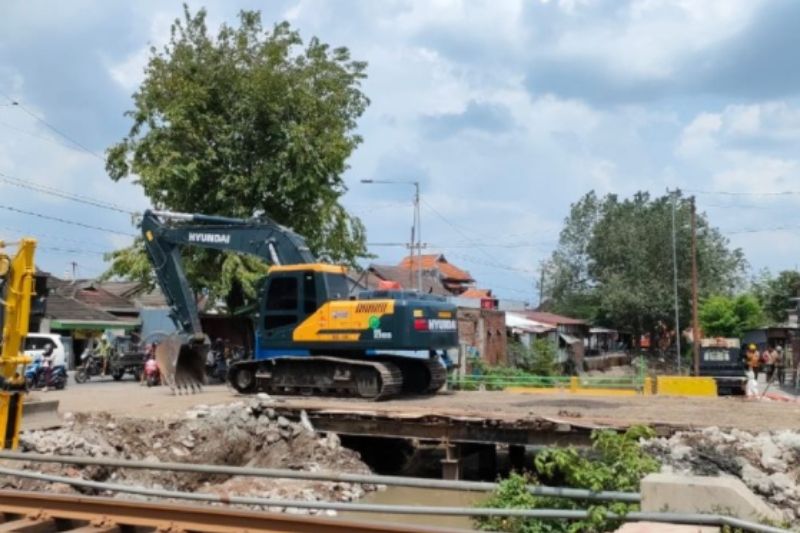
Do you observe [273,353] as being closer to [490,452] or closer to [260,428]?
[260,428]

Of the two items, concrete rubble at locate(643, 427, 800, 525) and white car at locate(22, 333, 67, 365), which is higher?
white car at locate(22, 333, 67, 365)

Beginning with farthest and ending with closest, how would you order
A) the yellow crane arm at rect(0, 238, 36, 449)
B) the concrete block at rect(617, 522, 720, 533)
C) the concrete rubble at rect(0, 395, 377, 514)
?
the concrete rubble at rect(0, 395, 377, 514) → the yellow crane arm at rect(0, 238, 36, 449) → the concrete block at rect(617, 522, 720, 533)

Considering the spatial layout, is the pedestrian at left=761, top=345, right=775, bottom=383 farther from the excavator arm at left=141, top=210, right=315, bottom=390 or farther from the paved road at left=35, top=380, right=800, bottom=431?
the excavator arm at left=141, top=210, right=315, bottom=390

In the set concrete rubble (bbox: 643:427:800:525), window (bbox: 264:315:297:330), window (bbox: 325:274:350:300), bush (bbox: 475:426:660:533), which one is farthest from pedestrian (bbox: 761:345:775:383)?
bush (bbox: 475:426:660:533)

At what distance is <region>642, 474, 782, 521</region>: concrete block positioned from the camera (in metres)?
5.48

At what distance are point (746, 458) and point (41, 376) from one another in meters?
20.1

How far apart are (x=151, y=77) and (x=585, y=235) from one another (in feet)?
130

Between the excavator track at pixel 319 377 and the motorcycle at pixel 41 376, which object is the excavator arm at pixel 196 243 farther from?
the motorcycle at pixel 41 376

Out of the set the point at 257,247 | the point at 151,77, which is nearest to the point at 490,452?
the point at 257,247

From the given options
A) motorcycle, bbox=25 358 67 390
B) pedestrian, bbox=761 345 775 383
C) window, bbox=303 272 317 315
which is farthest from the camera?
pedestrian, bbox=761 345 775 383

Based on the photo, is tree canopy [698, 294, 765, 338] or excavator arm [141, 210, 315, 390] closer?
excavator arm [141, 210, 315, 390]

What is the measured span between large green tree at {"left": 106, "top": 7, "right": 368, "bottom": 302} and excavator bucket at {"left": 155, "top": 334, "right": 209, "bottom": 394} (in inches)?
273

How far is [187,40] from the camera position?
30.2 meters

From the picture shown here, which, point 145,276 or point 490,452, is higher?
point 145,276
